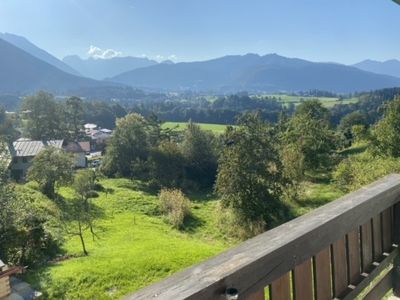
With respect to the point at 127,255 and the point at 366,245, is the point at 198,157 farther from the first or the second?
the point at 366,245

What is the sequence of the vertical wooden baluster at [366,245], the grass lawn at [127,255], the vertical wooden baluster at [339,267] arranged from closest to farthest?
1. the vertical wooden baluster at [339,267]
2. the vertical wooden baluster at [366,245]
3. the grass lawn at [127,255]

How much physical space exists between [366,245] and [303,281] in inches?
27.3

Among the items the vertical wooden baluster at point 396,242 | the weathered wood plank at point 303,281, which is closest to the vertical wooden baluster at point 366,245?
the vertical wooden baluster at point 396,242

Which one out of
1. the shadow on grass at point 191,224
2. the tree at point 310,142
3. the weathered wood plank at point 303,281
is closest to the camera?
the weathered wood plank at point 303,281

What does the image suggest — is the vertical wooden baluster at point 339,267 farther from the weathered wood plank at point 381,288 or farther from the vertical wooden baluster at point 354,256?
the weathered wood plank at point 381,288

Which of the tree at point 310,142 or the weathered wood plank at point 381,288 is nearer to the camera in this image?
the weathered wood plank at point 381,288

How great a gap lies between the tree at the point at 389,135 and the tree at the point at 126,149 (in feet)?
52.5

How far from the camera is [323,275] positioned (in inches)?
62.8

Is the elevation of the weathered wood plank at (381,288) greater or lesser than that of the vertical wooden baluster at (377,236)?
lesser

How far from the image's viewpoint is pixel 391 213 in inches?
88.5

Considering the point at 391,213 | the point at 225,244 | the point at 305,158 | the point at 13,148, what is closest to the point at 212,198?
the point at 305,158

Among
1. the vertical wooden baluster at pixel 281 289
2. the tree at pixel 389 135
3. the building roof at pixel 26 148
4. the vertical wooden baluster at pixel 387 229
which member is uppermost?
the vertical wooden baluster at pixel 281 289

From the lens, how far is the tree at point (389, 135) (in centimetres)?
1844

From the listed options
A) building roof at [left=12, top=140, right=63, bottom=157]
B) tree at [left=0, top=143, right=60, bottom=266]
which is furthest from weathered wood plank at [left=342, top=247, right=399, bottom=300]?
building roof at [left=12, top=140, right=63, bottom=157]
